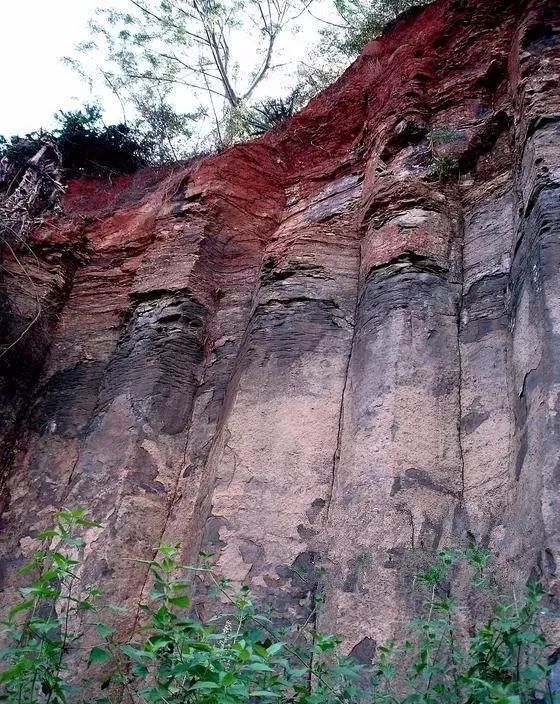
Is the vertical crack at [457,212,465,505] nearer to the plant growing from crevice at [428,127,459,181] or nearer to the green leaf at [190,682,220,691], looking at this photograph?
the plant growing from crevice at [428,127,459,181]

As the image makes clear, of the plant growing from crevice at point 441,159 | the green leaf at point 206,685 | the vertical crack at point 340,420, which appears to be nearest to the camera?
the green leaf at point 206,685

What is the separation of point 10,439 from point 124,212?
3.15 m

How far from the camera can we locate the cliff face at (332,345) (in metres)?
3.97

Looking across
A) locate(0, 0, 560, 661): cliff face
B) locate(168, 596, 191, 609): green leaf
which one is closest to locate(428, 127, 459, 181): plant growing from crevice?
locate(0, 0, 560, 661): cliff face

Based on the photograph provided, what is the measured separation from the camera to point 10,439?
19.7 feet

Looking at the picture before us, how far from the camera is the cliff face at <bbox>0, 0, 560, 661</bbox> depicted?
13.0 feet

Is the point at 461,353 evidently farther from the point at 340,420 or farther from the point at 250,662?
the point at 250,662

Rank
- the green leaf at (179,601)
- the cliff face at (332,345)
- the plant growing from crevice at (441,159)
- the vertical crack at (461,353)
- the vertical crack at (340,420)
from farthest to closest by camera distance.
Answer: the plant growing from crevice at (441,159), the vertical crack at (340,420), the vertical crack at (461,353), the cliff face at (332,345), the green leaf at (179,601)

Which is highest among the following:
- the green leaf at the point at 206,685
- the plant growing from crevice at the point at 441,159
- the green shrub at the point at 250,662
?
the plant growing from crevice at the point at 441,159

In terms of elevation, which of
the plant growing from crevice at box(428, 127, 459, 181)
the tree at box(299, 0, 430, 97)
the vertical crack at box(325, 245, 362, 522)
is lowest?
the vertical crack at box(325, 245, 362, 522)

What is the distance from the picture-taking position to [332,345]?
5.28 meters

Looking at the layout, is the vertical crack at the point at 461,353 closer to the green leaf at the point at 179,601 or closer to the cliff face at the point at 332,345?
the cliff face at the point at 332,345

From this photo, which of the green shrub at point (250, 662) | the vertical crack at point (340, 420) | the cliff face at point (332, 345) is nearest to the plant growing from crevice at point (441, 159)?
the cliff face at point (332, 345)

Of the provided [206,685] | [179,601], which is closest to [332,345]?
[179,601]
